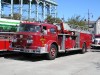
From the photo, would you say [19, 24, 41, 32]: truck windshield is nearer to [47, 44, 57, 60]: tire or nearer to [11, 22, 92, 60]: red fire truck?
[11, 22, 92, 60]: red fire truck

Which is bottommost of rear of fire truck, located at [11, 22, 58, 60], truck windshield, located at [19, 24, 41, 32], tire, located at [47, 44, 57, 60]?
tire, located at [47, 44, 57, 60]

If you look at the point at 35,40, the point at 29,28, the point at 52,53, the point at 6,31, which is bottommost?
the point at 52,53

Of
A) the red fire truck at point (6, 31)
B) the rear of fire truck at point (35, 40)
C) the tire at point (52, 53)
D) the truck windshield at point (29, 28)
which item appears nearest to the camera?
the rear of fire truck at point (35, 40)

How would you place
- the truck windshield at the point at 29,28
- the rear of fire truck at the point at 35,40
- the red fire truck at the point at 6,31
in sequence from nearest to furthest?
the rear of fire truck at the point at 35,40 → the truck windshield at the point at 29,28 → the red fire truck at the point at 6,31

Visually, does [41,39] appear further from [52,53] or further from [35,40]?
[52,53]

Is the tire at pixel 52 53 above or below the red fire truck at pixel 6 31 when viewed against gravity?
below

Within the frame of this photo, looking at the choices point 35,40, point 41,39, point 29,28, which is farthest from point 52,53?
point 29,28

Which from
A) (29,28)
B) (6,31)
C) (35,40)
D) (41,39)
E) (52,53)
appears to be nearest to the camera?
(35,40)

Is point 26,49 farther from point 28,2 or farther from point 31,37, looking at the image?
point 28,2

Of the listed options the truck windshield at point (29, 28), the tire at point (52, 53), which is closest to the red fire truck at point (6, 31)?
the truck windshield at point (29, 28)

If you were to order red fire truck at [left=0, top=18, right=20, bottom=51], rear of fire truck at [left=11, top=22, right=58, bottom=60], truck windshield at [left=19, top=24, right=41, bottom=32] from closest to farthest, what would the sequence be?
1. rear of fire truck at [left=11, top=22, right=58, bottom=60]
2. truck windshield at [left=19, top=24, right=41, bottom=32]
3. red fire truck at [left=0, top=18, right=20, bottom=51]

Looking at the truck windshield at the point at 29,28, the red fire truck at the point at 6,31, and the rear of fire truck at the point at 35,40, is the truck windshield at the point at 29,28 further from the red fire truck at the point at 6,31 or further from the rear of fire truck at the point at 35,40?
the red fire truck at the point at 6,31

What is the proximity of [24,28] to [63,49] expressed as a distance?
3.51 meters

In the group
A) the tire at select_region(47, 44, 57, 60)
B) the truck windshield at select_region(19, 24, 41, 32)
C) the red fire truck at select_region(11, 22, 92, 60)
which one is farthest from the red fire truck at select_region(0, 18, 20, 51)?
the tire at select_region(47, 44, 57, 60)
